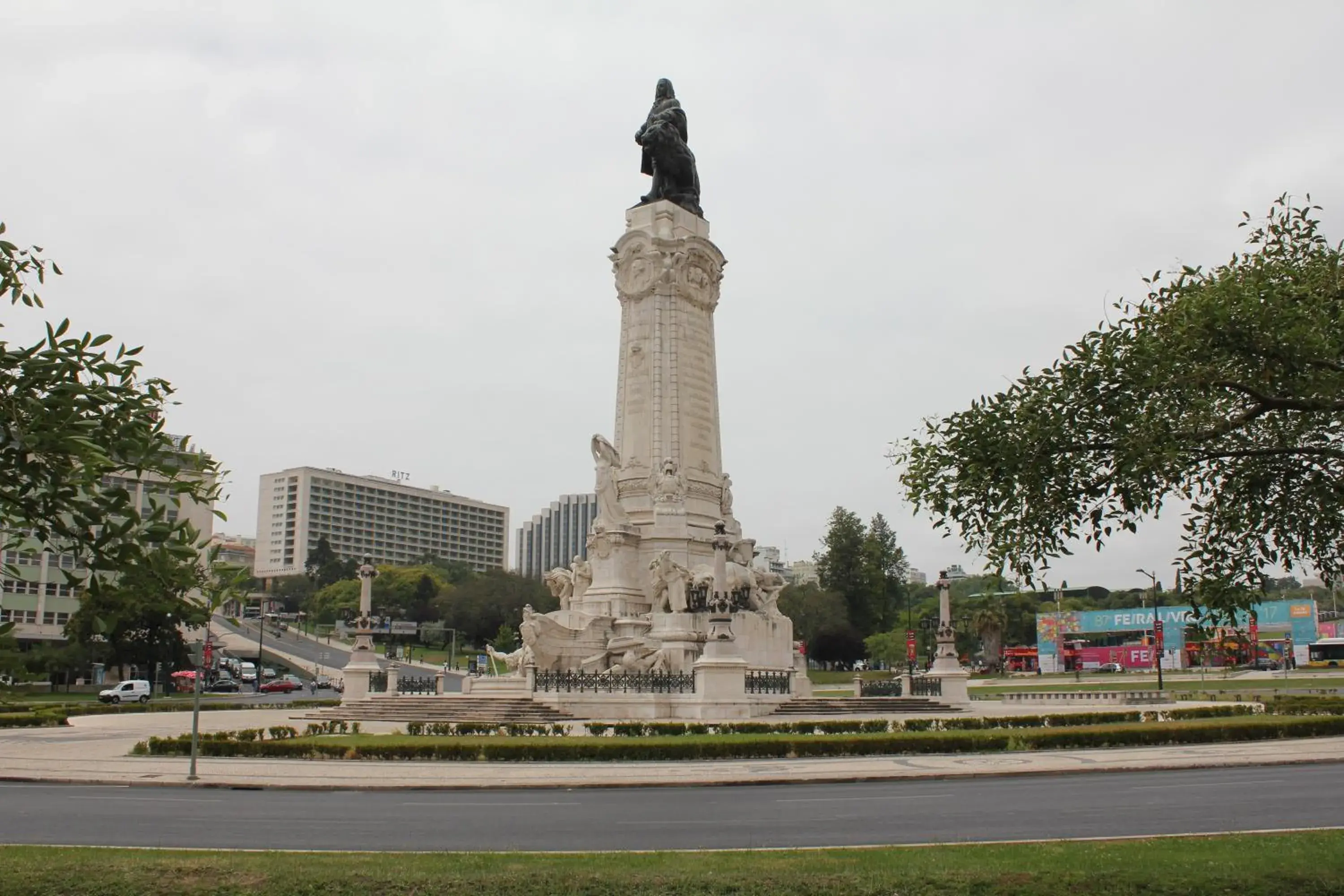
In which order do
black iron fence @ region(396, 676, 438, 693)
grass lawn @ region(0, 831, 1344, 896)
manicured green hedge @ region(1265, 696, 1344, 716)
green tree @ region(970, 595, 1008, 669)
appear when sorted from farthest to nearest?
green tree @ region(970, 595, 1008, 669) → black iron fence @ region(396, 676, 438, 693) → manicured green hedge @ region(1265, 696, 1344, 716) → grass lawn @ region(0, 831, 1344, 896)

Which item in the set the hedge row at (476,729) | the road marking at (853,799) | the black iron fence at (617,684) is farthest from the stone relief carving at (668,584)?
the road marking at (853,799)

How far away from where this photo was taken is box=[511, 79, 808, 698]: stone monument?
40812 millimetres

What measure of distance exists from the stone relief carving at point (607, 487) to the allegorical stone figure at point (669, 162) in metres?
11.4

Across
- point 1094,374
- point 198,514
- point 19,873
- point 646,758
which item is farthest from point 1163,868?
point 198,514

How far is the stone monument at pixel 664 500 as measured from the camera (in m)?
40.8

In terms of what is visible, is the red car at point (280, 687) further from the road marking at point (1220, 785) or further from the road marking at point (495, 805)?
the road marking at point (1220, 785)

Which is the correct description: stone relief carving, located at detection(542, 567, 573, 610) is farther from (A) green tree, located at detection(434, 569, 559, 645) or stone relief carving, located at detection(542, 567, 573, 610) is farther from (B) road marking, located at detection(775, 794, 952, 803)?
(A) green tree, located at detection(434, 569, 559, 645)

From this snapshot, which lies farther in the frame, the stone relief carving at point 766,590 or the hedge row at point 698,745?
the stone relief carving at point 766,590

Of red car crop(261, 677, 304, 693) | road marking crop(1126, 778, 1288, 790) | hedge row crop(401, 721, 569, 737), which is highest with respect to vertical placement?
road marking crop(1126, 778, 1288, 790)

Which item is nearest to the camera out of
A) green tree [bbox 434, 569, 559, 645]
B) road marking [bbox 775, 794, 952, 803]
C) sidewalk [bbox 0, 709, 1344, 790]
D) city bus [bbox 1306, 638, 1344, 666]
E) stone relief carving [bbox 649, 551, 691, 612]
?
road marking [bbox 775, 794, 952, 803]

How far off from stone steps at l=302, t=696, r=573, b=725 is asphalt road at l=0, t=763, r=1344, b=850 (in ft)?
44.0

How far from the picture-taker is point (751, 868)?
35.2ft

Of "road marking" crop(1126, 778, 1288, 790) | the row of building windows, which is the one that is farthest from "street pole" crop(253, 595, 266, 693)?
"road marking" crop(1126, 778, 1288, 790)

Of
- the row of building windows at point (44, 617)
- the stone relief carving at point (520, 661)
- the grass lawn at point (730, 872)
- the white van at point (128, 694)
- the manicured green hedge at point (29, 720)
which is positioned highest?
the row of building windows at point (44, 617)
